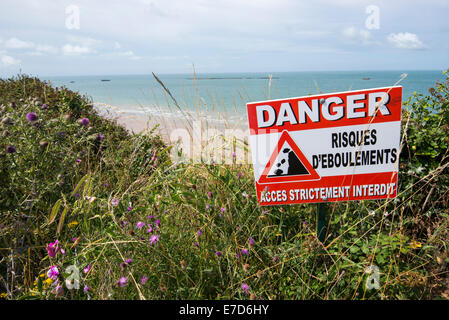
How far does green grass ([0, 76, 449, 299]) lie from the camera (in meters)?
1.61

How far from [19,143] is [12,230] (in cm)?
68

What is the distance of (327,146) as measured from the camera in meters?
1.79

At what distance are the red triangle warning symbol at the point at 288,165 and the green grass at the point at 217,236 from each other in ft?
0.90

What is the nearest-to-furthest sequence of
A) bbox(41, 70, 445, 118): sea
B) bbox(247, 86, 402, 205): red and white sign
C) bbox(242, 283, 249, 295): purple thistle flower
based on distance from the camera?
bbox(242, 283, 249, 295): purple thistle flower, bbox(247, 86, 402, 205): red and white sign, bbox(41, 70, 445, 118): sea

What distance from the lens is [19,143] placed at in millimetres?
2336

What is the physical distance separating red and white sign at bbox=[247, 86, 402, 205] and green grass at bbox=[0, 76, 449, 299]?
0.48 ft

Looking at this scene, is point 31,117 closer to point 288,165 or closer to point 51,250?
point 51,250

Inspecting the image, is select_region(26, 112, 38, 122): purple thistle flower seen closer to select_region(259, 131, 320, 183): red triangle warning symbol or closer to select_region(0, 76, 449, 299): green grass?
select_region(0, 76, 449, 299): green grass

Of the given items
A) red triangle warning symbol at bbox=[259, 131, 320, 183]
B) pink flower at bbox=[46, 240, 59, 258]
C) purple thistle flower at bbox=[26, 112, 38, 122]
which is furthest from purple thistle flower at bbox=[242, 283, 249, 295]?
purple thistle flower at bbox=[26, 112, 38, 122]

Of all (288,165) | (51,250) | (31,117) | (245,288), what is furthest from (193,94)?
(245,288)

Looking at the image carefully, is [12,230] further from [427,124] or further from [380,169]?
[427,124]

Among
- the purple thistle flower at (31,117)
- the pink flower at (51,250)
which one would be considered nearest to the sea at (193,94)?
the purple thistle flower at (31,117)
